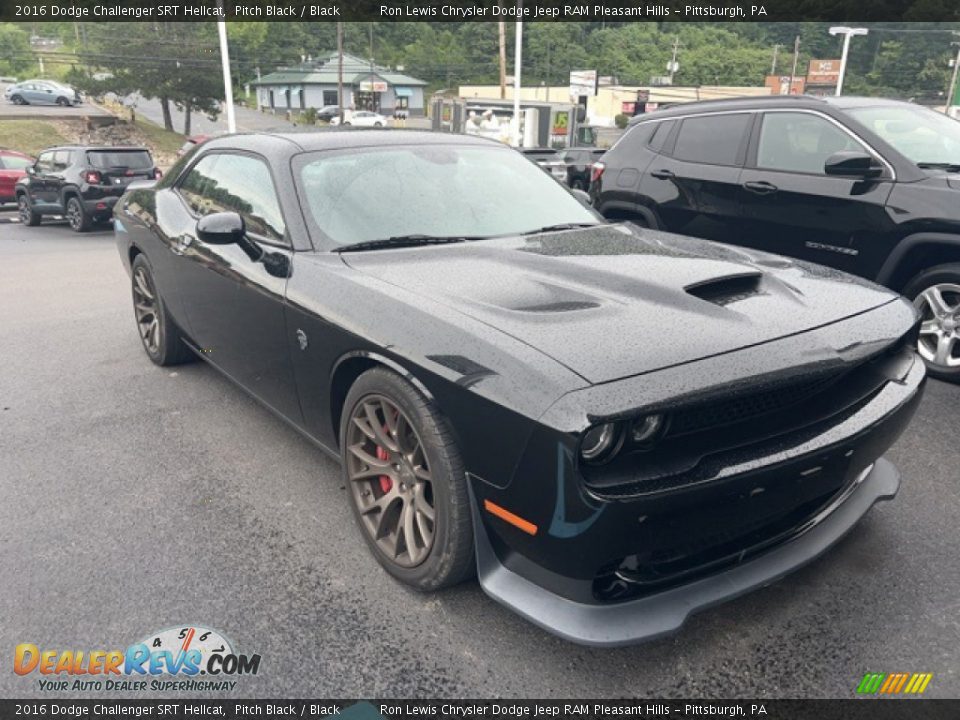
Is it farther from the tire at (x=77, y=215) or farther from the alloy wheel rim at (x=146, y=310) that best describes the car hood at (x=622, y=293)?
the tire at (x=77, y=215)

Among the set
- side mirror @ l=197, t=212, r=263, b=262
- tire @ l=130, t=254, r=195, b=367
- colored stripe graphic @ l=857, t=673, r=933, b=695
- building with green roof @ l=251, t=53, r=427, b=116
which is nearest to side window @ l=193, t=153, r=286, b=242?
side mirror @ l=197, t=212, r=263, b=262

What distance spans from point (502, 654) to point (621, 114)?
76.5 metres

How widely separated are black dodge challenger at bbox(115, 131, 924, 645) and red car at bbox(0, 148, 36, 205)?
652 inches

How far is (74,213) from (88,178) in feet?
2.82

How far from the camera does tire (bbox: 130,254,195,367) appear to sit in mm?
4594

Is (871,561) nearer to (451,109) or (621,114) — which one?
(451,109)

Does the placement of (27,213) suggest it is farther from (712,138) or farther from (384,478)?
(384,478)

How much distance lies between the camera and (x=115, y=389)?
4551mm

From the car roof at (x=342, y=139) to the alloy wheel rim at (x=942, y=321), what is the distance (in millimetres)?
2802

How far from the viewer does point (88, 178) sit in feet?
44.5

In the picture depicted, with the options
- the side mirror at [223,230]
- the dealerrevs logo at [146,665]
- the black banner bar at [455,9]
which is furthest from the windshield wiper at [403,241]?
the black banner bar at [455,9]

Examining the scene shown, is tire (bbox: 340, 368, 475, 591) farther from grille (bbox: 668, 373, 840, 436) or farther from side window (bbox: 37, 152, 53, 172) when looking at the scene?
side window (bbox: 37, 152, 53, 172)

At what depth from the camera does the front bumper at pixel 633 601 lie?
1916mm

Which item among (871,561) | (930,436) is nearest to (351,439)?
(871,561)
